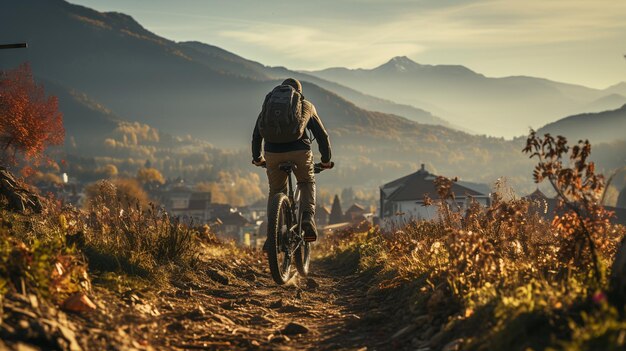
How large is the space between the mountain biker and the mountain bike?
3.3 inches

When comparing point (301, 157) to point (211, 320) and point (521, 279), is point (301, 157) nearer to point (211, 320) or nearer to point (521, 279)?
point (211, 320)

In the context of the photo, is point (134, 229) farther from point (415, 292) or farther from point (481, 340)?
point (481, 340)

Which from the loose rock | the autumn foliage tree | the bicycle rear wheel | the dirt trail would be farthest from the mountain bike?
the autumn foliage tree

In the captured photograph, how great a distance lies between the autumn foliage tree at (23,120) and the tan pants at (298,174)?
23.3 feet

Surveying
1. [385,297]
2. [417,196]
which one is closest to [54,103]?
[385,297]

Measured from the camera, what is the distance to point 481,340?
3922mm

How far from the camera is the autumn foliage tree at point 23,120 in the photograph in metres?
13.8

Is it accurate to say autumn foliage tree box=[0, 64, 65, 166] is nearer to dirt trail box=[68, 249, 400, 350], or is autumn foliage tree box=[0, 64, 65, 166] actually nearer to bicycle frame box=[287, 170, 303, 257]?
bicycle frame box=[287, 170, 303, 257]

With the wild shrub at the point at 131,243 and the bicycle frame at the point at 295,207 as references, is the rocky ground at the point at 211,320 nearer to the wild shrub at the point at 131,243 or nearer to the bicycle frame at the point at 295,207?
the wild shrub at the point at 131,243

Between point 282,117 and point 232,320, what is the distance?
2459 mm

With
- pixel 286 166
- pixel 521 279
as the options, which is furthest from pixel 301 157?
pixel 521 279

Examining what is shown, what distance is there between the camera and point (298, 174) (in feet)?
25.6

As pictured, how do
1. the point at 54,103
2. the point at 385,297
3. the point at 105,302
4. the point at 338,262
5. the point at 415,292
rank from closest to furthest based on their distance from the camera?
the point at 105,302, the point at 415,292, the point at 385,297, the point at 338,262, the point at 54,103

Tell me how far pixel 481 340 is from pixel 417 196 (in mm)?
62584
